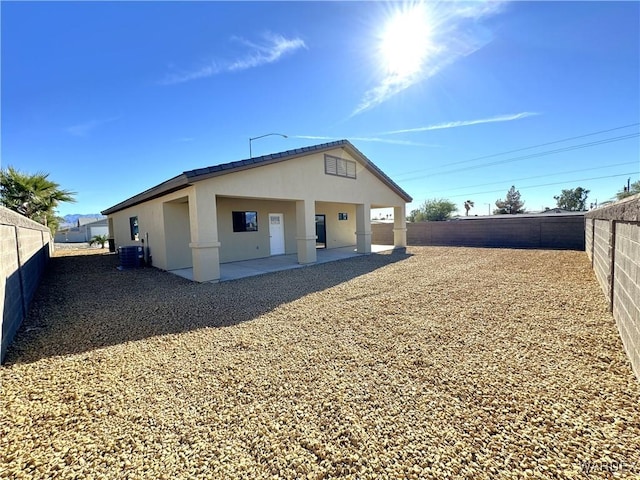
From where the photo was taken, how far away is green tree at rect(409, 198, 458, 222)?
33.4 meters

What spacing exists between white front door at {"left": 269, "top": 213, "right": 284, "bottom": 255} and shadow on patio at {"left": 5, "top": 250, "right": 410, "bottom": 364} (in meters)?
3.98

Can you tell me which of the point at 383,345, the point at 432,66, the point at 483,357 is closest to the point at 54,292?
the point at 383,345

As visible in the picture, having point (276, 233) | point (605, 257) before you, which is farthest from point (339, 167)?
point (605, 257)

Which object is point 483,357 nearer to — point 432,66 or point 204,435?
point 204,435

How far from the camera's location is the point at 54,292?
25.6 ft

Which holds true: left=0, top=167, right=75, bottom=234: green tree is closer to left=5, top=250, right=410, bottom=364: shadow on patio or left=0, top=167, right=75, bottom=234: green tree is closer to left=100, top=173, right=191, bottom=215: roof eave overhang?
left=100, top=173, right=191, bottom=215: roof eave overhang

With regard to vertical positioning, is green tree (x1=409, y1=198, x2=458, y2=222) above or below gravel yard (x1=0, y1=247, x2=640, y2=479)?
above

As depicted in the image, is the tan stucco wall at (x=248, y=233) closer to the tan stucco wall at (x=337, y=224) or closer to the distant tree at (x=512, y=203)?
the tan stucco wall at (x=337, y=224)

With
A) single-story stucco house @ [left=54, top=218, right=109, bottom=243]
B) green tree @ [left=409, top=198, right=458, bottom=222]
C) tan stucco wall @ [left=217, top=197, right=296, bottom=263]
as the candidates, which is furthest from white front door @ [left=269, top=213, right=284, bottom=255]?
single-story stucco house @ [left=54, top=218, right=109, bottom=243]

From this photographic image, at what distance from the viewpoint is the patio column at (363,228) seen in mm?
14977

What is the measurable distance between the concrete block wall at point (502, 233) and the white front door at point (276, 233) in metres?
10.2

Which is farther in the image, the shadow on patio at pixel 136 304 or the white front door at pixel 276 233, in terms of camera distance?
the white front door at pixel 276 233

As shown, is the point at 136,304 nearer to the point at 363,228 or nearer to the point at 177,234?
the point at 177,234

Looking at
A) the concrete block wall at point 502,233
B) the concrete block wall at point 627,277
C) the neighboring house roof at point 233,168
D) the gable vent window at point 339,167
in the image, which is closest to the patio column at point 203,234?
the neighboring house roof at point 233,168
